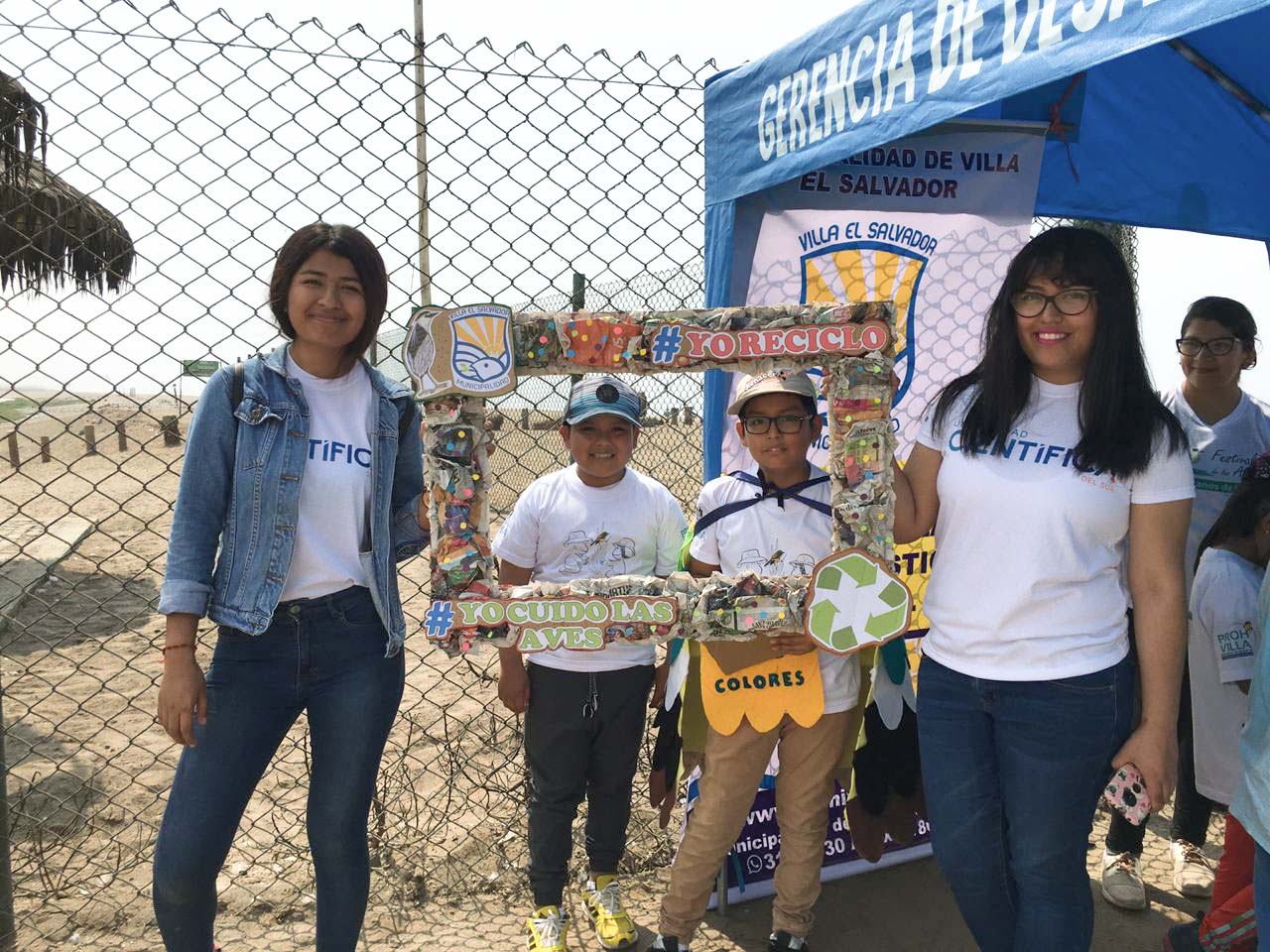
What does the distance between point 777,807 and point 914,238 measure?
1748 millimetres

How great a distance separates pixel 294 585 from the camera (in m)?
2.01

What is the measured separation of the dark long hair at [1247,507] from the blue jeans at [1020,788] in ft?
2.82

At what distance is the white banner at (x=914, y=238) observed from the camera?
109 inches

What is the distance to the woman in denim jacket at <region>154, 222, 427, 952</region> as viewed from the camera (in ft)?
6.39

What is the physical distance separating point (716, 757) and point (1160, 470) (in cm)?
131

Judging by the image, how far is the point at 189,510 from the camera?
6.34ft

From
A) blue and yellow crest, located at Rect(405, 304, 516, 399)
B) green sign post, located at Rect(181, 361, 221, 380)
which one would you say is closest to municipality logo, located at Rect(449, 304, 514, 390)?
blue and yellow crest, located at Rect(405, 304, 516, 399)

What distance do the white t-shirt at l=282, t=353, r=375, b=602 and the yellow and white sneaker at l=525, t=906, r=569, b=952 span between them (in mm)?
1262

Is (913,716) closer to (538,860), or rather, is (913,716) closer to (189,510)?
(538,860)

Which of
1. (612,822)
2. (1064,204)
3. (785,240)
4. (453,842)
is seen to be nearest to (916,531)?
(785,240)

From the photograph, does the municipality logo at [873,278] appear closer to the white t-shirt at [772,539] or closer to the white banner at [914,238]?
the white banner at [914,238]

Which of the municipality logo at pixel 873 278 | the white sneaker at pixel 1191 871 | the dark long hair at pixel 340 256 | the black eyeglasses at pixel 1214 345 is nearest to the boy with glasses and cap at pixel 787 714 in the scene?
the municipality logo at pixel 873 278

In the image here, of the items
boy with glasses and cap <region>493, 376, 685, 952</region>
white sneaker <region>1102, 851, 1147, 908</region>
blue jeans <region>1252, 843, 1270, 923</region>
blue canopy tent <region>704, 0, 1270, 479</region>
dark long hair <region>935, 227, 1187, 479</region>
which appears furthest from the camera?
white sneaker <region>1102, 851, 1147, 908</region>

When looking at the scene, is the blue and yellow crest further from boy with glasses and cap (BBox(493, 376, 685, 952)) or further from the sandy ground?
the sandy ground
